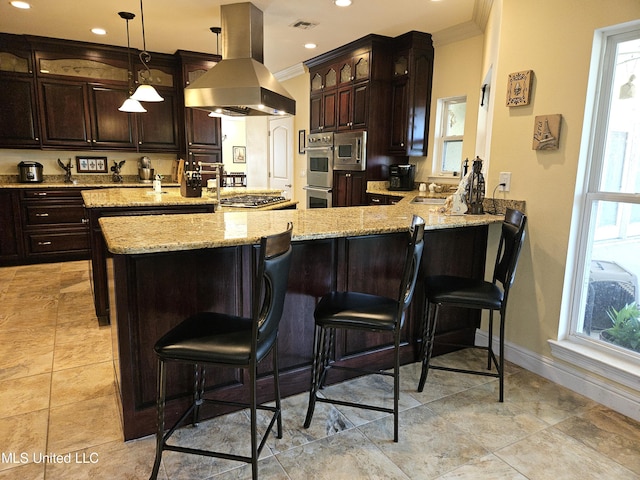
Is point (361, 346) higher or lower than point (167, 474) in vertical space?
higher

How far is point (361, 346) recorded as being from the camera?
7.93 ft

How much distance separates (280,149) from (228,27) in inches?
142

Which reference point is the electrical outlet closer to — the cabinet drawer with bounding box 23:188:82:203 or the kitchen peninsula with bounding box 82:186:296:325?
the kitchen peninsula with bounding box 82:186:296:325

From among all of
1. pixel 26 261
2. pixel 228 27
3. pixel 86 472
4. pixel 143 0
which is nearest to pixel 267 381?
pixel 86 472

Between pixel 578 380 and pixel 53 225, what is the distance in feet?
18.1

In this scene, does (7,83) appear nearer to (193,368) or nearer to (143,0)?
(143,0)

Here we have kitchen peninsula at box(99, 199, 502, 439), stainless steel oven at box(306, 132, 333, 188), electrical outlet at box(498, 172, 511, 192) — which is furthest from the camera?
stainless steel oven at box(306, 132, 333, 188)

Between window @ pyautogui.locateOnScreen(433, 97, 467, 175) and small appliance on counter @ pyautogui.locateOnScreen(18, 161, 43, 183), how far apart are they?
496 cm

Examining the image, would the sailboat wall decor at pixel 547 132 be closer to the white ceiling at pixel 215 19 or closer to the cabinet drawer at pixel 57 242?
the white ceiling at pixel 215 19

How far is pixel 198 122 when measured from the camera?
564cm

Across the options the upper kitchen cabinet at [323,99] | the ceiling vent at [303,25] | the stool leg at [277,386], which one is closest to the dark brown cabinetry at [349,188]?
the upper kitchen cabinet at [323,99]

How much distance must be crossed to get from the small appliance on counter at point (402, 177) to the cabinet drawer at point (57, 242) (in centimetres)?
384

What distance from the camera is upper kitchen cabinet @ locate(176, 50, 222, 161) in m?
5.48

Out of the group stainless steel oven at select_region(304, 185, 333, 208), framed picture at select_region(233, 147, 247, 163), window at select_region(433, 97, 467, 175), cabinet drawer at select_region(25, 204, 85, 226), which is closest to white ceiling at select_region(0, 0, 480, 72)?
window at select_region(433, 97, 467, 175)
